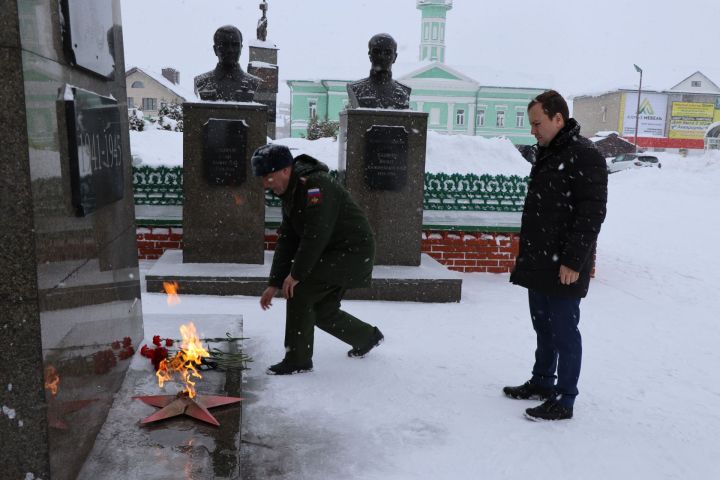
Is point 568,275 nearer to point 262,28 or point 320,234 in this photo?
point 320,234

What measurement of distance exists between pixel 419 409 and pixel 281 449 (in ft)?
3.25

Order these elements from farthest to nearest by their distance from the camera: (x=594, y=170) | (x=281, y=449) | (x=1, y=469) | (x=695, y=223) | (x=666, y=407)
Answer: (x=695, y=223) < (x=666, y=407) < (x=594, y=170) < (x=281, y=449) < (x=1, y=469)

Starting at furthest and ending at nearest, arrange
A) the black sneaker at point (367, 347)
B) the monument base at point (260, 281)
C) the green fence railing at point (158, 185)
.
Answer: the green fence railing at point (158, 185), the monument base at point (260, 281), the black sneaker at point (367, 347)

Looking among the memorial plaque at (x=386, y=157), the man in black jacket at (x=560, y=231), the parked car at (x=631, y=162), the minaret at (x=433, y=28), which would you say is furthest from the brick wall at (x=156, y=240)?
the minaret at (x=433, y=28)

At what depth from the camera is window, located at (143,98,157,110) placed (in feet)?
164

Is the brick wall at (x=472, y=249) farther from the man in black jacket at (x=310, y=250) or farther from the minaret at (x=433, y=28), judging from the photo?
the minaret at (x=433, y=28)

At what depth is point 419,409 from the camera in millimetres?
3910

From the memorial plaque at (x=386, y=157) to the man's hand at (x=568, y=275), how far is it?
3.43 m

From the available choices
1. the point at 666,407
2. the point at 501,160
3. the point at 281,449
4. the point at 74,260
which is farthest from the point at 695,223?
the point at 74,260

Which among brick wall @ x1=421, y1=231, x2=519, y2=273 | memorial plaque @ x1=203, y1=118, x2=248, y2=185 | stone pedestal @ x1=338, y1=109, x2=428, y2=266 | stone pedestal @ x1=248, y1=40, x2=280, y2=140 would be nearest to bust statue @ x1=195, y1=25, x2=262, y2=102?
memorial plaque @ x1=203, y1=118, x2=248, y2=185

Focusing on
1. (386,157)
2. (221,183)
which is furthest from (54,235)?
(386,157)

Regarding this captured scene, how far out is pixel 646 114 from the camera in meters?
60.2

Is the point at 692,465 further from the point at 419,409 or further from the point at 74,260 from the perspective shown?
the point at 74,260

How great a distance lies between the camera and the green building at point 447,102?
46.8m
